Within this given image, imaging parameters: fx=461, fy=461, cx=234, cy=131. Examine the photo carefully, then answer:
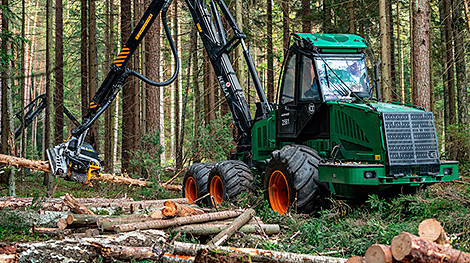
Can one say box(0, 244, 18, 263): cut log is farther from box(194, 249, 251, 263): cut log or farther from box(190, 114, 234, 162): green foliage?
box(190, 114, 234, 162): green foliage

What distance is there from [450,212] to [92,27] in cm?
1314

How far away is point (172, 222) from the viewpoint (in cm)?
630

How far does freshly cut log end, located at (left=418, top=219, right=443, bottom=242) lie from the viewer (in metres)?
4.20

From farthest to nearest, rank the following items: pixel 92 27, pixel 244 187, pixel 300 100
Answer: pixel 92 27
pixel 244 187
pixel 300 100

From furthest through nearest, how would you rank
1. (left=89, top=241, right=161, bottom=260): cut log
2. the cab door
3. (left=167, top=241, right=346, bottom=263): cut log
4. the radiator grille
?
the cab door < the radiator grille < (left=89, top=241, right=161, bottom=260): cut log < (left=167, top=241, right=346, bottom=263): cut log

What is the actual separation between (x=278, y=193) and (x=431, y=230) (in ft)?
12.9

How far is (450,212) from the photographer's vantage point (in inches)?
253

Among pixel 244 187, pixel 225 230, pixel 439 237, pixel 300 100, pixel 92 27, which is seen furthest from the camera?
pixel 92 27

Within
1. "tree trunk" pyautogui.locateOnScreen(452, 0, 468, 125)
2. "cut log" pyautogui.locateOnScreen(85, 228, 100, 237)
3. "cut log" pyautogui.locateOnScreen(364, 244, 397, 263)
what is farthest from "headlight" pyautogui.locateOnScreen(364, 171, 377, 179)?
"tree trunk" pyautogui.locateOnScreen(452, 0, 468, 125)

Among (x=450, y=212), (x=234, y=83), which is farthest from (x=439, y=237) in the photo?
(x=234, y=83)

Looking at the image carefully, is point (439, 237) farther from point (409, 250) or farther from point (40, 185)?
point (40, 185)

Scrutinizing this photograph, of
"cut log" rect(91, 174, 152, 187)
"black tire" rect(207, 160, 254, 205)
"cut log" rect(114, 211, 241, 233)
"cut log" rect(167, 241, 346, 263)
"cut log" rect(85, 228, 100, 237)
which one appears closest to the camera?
"cut log" rect(167, 241, 346, 263)

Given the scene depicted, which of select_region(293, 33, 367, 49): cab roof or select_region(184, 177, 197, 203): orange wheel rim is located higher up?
select_region(293, 33, 367, 49): cab roof

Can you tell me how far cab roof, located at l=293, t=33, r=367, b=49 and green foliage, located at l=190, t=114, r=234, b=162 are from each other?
4551mm
